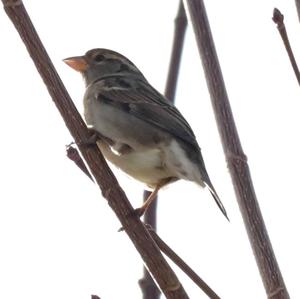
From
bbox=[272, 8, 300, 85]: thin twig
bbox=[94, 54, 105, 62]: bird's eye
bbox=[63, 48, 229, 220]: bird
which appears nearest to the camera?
bbox=[272, 8, 300, 85]: thin twig

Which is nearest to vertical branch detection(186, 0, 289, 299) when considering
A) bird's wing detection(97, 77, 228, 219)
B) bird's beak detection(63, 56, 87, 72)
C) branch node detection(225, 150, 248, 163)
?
branch node detection(225, 150, 248, 163)

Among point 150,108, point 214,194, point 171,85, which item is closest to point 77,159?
point 171,85

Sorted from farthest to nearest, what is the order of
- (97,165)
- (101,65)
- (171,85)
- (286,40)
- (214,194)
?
(101,65), (214,194), (171,85), (97,165), (286,40)

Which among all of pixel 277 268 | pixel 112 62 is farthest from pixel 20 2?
pixel 112 62

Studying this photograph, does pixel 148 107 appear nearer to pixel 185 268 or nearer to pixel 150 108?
pixel 150 108

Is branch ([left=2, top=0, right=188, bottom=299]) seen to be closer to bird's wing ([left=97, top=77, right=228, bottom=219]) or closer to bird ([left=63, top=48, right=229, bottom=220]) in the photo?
bird ([left=63, top=48, right=229, bottom=220])

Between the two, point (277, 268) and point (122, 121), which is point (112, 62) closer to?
point (122, 121)

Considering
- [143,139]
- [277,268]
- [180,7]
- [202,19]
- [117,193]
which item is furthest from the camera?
[143,139]

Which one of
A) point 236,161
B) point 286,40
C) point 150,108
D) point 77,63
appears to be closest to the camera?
point 286,40
